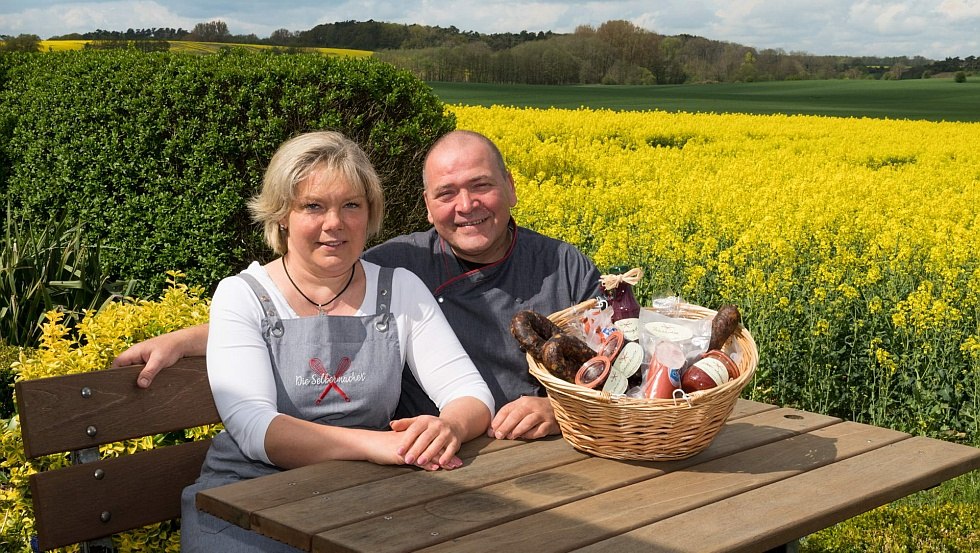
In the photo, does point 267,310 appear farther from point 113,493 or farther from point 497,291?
point 497,291

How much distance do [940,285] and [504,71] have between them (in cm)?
3594

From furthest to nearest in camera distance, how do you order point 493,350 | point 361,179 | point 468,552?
point 493,350
point 361,179
point 468,552

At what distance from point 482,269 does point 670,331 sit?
0.90 metres

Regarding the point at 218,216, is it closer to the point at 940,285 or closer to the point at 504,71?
the point at 940,285

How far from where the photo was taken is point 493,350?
10.0ft

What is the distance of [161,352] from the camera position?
8.85ft

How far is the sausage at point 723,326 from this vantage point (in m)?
2.38

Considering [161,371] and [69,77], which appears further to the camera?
[69,77]

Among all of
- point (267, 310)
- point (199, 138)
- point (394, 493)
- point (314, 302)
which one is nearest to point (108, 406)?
point (267, 310)

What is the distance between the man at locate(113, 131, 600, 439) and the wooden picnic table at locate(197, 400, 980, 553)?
582 millimetres

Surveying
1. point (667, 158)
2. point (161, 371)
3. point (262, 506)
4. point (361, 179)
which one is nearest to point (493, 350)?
point (361, 179)

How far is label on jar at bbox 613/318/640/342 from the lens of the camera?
7.54 ft

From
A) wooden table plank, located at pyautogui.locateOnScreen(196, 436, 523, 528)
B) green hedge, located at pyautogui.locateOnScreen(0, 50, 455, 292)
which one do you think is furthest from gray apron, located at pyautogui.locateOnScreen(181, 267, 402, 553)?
green hedge, located at pyautogui.locateOnScreen(0, 50, 455, 292)

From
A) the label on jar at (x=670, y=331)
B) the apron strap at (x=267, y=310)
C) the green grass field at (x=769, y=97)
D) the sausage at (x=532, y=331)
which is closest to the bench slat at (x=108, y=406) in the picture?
the apron strap at (x=267, y=310)
